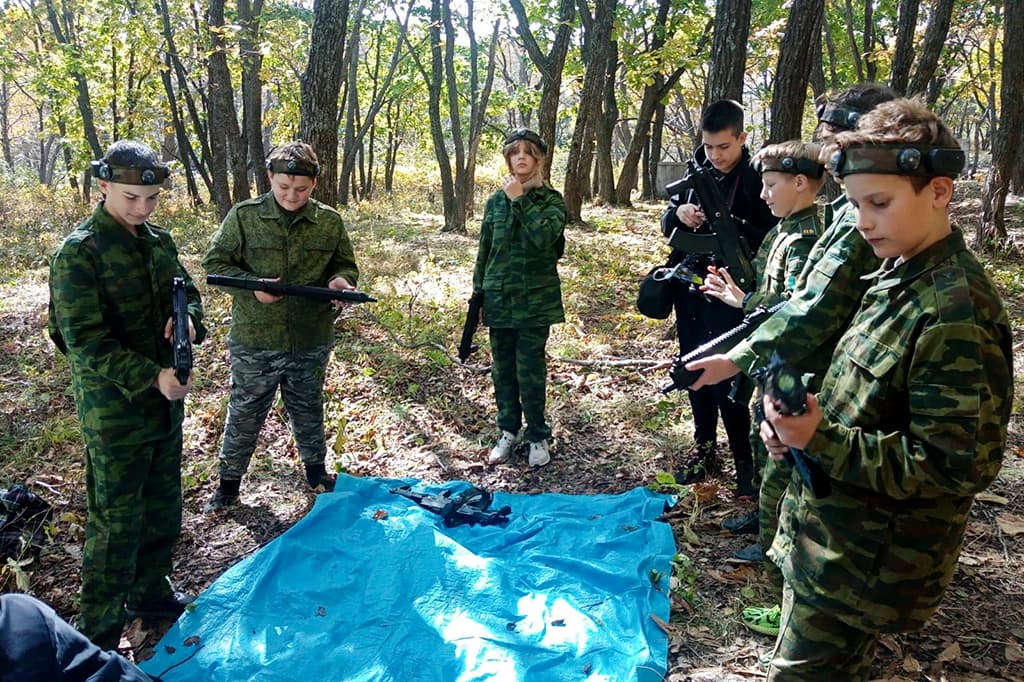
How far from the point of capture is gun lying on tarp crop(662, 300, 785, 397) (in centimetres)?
248

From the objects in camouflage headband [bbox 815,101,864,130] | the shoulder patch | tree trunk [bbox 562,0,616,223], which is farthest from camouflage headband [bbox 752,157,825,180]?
tree trunk [bbox 562,0,616,223]

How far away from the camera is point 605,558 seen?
3.71 meters

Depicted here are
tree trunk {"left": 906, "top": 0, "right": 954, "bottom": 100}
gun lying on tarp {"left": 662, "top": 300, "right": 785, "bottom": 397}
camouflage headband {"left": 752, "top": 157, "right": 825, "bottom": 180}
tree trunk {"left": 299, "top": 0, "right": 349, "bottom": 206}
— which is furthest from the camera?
tree trunk {"left": 906, "top": 0, "right": 954, "bottom": 100}

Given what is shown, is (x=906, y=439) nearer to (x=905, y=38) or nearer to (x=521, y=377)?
(x=521, y=377)

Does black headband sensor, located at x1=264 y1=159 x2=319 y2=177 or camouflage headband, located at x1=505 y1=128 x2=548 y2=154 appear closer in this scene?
black headband sensor, located at x1=264 y1=159 x2=319 y2=177

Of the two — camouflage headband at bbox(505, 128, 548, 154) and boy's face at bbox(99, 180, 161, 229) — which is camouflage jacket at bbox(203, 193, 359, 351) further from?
camouflage headband at bbox(505, 128, 548, 154)

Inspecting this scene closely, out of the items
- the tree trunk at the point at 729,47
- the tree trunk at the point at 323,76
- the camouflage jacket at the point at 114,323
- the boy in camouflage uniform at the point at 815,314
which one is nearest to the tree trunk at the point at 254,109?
the tree trunk at the point at 323,76

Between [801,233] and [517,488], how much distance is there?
2.57 metres

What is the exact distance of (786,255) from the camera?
3197 millimetres

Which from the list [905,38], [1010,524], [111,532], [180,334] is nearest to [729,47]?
[1010,524]

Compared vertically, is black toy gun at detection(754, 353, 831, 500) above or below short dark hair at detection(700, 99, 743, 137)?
below

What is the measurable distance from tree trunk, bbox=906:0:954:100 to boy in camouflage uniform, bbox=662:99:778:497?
8.94 metres

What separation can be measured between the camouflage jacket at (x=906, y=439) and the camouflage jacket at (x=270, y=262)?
3234 mm

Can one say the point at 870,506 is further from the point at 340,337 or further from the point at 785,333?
the point at 340,337
